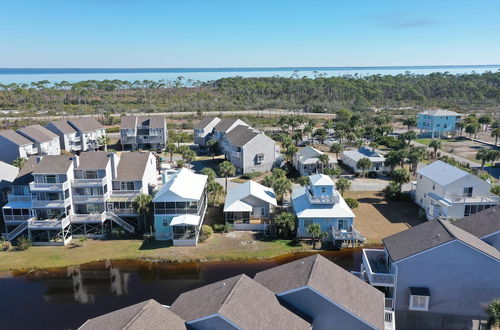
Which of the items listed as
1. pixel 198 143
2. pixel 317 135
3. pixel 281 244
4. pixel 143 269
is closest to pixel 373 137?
pixel 317 135

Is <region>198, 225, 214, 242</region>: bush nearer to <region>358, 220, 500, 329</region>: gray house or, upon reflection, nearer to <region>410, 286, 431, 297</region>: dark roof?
<region>358, 220, 500, 329</region>: gray house

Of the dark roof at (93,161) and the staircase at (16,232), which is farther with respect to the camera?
the dark roof at (93,161)

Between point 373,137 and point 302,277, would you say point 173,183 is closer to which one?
point 302,277

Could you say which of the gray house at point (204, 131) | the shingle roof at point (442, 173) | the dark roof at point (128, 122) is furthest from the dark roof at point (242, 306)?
the dark roof at point (128, 122)

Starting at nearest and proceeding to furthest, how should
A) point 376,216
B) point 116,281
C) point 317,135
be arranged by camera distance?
point 116,281
point 376,216
point 317,135

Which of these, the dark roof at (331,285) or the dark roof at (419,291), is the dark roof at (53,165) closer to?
the dark roof at (331,285)

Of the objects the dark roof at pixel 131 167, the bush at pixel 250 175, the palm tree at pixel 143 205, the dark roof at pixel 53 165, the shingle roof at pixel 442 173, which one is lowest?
the bush at pixel 250 175
